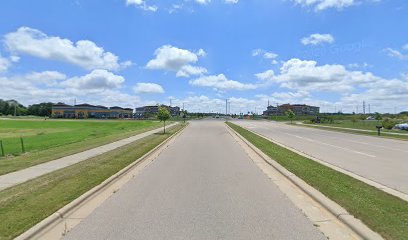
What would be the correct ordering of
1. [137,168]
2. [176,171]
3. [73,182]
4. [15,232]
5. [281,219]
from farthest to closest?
[137,168] → [176,171] → [73,182] → [281,219] → [15,232]

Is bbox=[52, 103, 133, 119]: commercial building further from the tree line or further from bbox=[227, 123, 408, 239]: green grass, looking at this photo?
bbox=[227, 123, 408, 239]: green grass

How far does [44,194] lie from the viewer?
28.7 feet

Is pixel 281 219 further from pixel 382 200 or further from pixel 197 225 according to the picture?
pixel 382 200

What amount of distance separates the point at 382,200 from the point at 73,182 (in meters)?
7.46

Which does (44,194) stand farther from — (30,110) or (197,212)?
(30,110)

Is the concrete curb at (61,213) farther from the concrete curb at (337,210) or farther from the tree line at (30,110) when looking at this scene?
the tree line at (30,110)

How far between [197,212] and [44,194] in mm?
3699

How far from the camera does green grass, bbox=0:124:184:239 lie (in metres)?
6.45

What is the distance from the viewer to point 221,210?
7.47m

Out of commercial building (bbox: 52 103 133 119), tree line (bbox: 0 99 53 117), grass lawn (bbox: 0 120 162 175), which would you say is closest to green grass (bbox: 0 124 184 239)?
grass lawn (bbox: 0 120 162 175)

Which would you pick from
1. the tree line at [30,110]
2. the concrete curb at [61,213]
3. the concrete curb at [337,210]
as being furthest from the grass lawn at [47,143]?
the tree line at [30,110]

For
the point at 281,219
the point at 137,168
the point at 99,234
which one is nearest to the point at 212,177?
the point at 137,168

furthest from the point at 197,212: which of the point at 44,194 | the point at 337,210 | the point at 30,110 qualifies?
the point at 30,110

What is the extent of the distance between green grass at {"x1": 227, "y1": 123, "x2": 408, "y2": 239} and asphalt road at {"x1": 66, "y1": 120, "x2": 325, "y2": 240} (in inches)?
36.5
